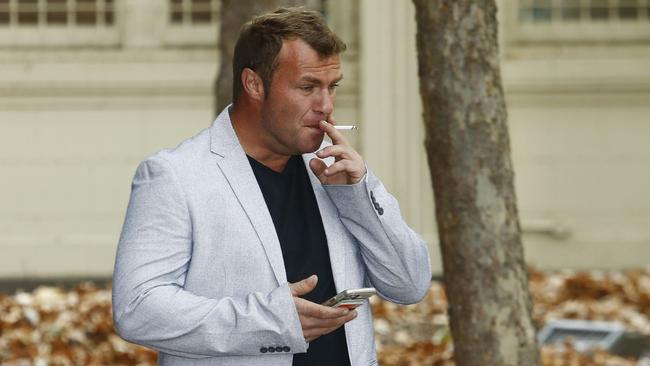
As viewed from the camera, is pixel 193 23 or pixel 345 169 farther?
pixel 193 23

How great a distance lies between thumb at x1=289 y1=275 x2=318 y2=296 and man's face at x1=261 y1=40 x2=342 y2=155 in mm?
325

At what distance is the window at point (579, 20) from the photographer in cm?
1256

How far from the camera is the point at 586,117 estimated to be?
1243 centimetres

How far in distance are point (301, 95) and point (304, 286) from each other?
45 cm

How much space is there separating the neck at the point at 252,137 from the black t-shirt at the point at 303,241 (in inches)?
0.7

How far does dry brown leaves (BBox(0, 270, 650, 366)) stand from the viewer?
332 inches

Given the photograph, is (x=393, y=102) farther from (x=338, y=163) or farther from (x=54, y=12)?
(x=338, y=163)

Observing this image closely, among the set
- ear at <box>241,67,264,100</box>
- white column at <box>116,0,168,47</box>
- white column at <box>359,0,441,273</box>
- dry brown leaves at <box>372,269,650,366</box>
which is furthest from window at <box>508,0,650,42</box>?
ear at <box>241,67,264,100</box>

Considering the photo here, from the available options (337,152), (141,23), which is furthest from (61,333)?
(337,152)

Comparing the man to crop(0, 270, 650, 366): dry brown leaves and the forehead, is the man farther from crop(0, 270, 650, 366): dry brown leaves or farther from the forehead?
crop(0, 270, 650, 366): dry brown leaves

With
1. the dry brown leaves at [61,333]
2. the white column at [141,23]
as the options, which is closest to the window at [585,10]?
the white column at [141,23]

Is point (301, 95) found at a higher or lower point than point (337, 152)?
higher

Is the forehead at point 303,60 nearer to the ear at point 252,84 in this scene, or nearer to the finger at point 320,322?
the ear at point 252,84

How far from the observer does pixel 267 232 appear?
3.10 meters
